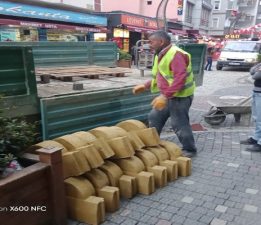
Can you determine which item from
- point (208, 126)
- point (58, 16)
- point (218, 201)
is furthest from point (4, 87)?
point (58, 16)

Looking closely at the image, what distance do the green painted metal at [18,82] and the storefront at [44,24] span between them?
12561 mm

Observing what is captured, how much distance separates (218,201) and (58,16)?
61.9ft

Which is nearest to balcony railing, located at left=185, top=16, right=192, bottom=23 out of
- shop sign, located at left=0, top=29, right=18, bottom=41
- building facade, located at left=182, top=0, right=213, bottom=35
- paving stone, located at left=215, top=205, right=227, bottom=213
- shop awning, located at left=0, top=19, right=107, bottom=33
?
building facade, located at left=182, top=0, right=213, bottom=35

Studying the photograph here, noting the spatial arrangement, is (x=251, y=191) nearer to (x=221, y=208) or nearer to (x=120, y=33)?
(x=221, y=208)

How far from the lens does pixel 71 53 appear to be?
7.07m

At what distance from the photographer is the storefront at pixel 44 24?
16.8 metres

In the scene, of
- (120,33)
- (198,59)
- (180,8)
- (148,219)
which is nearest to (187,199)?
(148,219)

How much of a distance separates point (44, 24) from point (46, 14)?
2.79ft

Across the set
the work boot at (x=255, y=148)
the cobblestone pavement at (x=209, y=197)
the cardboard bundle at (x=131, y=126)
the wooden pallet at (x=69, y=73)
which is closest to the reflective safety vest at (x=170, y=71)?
the cardboard bundle at (x=131, y=126)

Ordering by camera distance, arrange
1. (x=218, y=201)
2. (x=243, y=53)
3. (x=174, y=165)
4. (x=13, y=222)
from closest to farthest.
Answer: (x=13, y=222) → (x=218, y=201) → (x=174, y=165) → (x=243, y=53)

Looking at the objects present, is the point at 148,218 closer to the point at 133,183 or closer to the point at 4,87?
the point at 133,183

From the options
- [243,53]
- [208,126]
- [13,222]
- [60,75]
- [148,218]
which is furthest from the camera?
[243,53]

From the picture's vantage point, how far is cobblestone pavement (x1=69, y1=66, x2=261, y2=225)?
331 cm

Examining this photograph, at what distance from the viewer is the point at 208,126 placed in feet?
22.2
